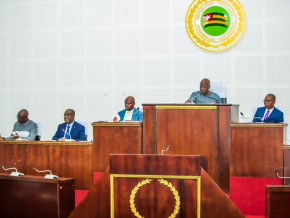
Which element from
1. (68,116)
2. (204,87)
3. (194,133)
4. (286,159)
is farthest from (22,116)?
(286,159)

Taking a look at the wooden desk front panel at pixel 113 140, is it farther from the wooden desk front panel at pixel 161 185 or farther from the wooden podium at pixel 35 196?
the wooden desk front panel at pixel 161 185

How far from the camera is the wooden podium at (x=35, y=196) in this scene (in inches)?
142

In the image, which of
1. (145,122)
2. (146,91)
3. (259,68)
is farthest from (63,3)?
(145,122)

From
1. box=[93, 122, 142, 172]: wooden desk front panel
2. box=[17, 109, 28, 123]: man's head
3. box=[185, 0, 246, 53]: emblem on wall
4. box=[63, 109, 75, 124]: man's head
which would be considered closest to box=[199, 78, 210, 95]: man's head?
box=[185, 0, 246, 53]: emblem on wall

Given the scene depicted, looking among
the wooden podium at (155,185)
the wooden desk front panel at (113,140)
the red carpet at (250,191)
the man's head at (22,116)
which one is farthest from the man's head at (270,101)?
the man's head at (22,116)

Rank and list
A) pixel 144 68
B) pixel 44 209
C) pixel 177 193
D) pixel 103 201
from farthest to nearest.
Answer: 1. pixel 144 68
2. pixel 44 209
3. pixel 103 201
4. pixel 177 193

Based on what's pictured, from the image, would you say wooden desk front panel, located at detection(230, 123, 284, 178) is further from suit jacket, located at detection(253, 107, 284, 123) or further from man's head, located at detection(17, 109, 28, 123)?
man's head, located at detection(17, 109, 28, 123)

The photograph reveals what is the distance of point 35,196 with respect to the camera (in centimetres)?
371

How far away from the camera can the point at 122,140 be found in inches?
156

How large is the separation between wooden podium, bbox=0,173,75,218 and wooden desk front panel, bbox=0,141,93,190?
0.99ft

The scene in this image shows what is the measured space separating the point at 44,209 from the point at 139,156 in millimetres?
1577

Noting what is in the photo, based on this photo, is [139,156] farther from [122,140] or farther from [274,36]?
[274,36]

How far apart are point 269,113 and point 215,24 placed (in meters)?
2.00

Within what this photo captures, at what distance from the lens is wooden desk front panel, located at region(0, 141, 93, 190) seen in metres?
4.12
